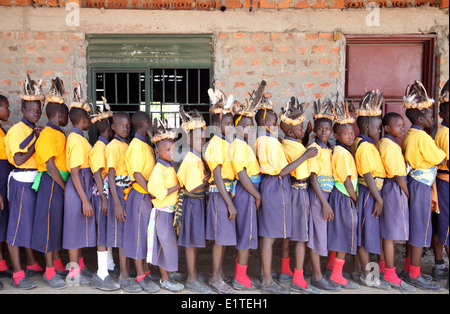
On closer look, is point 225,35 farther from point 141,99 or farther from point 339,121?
point 339,121

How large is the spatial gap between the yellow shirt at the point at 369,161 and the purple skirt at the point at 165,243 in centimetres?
186

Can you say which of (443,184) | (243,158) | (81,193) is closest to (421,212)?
(443,184)

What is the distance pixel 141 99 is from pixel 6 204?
2008 mm

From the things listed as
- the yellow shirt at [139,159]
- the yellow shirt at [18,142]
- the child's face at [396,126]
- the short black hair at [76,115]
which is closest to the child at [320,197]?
the child's face at [396,126]

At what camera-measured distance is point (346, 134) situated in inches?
152

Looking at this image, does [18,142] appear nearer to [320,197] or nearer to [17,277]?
[17,277]

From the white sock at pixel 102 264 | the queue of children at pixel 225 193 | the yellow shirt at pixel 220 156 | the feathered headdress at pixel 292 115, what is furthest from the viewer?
the white sock at pixel 102 264

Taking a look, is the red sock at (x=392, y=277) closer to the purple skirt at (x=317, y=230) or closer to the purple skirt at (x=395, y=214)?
the purple skirt at (x=395, y=214)

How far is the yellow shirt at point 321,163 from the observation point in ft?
12.3

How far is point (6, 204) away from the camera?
396 cm

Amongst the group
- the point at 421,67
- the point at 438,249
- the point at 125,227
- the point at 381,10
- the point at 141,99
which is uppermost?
the point at 381,10

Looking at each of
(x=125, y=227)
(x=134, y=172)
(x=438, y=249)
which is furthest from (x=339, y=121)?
(x=125, y=227)

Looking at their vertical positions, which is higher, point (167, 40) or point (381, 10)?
point (381, 10)

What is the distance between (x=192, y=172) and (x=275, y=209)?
33.2 inches
